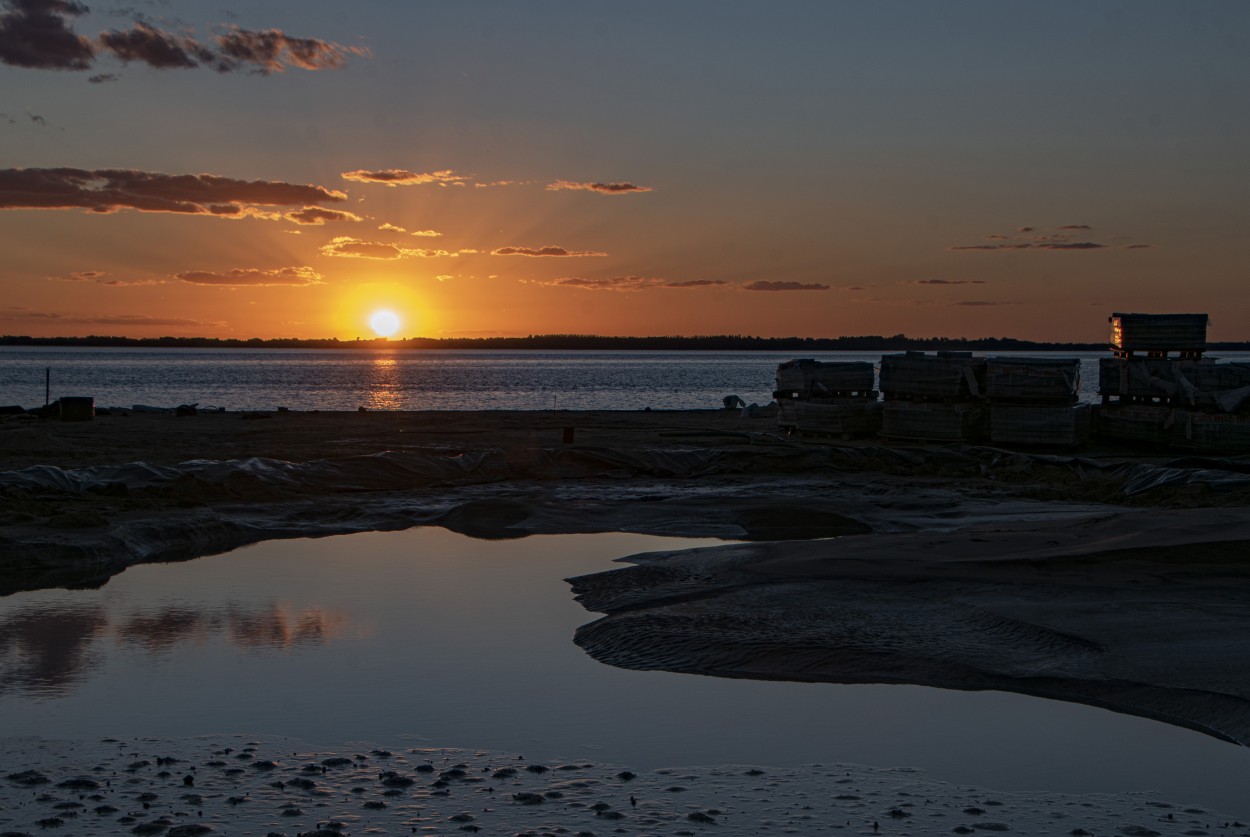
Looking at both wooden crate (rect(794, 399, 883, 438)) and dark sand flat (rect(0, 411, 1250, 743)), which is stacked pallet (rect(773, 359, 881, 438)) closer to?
wooden crate (rect(794, 399, 883, 438))

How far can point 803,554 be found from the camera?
39.2ft

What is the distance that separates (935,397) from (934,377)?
46 cm

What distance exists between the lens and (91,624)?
9.59m

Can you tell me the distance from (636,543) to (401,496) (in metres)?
5.17

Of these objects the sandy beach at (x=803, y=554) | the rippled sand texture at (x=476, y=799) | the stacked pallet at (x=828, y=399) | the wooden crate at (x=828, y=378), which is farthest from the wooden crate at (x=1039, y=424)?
the rippled sand texture at (x=476, y=799)

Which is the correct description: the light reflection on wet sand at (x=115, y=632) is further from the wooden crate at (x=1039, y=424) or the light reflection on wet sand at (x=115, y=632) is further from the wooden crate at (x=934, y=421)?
the wooden crate at (x=1039, y=424)

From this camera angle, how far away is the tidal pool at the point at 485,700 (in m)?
6.37

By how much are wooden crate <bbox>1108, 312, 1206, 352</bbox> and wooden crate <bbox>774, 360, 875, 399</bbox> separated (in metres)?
5.81

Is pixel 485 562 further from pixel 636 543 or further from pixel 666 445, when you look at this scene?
pixel 666 445

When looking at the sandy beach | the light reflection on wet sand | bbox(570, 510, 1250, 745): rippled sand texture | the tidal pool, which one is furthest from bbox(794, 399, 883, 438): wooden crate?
the light reflection on wet sand

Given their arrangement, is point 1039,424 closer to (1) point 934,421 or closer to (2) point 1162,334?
(1) point 934,421

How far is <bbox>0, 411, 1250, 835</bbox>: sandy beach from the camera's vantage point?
5.92 metres

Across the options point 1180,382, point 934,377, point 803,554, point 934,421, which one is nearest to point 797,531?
point 803,554

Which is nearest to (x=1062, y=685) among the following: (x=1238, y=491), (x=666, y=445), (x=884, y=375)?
(x=1238, y=491)
